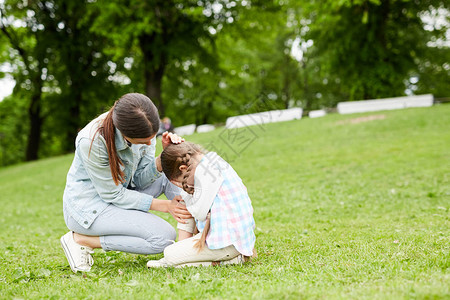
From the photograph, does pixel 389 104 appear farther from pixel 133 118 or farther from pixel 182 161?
pixel 133 118

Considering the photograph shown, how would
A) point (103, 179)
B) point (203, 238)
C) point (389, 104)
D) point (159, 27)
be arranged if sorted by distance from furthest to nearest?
point (389, 104) → point (159, 27) → point (103, 179) → point (203, 238)

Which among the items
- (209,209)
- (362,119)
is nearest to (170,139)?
(209,209)

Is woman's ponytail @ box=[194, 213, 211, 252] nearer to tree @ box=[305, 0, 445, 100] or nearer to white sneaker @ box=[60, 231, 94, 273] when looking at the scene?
white sneaker @ box=[60, 231, 94, 273]

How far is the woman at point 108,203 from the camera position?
12.2 feet

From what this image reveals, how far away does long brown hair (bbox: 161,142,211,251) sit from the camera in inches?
145

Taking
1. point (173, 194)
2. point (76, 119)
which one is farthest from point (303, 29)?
point (173, 194)

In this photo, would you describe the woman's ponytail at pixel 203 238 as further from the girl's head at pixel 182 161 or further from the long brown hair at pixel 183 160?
the girl's head at pixel 182 161

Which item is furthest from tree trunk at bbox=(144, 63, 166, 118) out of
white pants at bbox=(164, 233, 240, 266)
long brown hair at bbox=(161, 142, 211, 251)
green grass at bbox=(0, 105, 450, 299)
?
white pants at bbox=(164, 233, 240, 266)

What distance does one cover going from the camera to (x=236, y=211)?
3.68 m

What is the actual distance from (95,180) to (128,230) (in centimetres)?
55

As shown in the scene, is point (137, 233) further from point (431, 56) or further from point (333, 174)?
point (431, 56)

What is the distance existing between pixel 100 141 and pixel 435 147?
10653mm

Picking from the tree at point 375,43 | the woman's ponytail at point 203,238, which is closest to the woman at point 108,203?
the woman's ponytail at point 203,238

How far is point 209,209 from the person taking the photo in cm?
366
